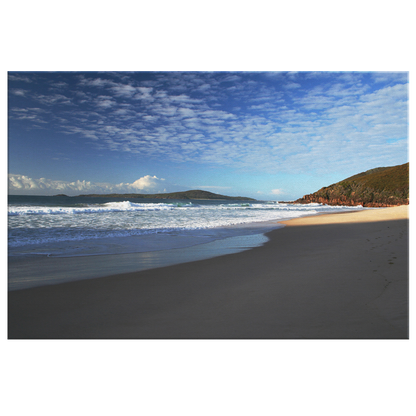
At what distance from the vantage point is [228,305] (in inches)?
85.1

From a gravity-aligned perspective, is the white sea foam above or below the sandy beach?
above

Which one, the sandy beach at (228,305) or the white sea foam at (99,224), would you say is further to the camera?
the white sea foam at (99,224)

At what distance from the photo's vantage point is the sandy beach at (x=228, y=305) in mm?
1745

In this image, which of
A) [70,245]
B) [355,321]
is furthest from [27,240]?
[355,321]

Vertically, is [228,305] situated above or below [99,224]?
below

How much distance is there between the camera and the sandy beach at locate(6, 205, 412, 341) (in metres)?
1.75

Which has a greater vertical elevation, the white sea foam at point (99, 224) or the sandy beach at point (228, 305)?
the white sea foam at point (99, 224)

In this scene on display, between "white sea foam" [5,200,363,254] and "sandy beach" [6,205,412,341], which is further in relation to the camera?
"white sea foam" [5,200,363,254]

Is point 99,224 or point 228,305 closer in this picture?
point 228,305
